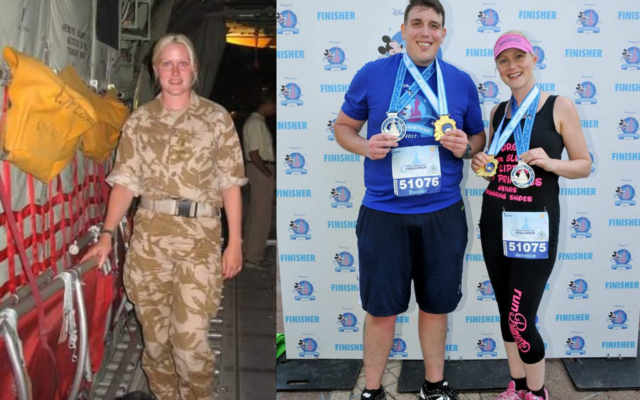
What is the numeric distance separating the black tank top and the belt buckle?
1308 mm

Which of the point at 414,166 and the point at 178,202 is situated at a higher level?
the point at 414,166

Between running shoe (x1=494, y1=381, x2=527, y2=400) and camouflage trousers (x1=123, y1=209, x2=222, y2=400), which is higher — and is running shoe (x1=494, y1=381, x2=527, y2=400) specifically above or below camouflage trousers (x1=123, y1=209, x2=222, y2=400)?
below

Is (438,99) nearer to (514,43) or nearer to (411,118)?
(411,118)

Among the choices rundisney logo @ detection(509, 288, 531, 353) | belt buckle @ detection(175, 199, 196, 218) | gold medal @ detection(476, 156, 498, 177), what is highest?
gold medal @ detection(476, 156, 498, 177)

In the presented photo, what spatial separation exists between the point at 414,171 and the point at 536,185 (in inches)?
20.9

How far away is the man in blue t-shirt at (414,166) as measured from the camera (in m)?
2.49

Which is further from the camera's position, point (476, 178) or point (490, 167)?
point (476, 178)

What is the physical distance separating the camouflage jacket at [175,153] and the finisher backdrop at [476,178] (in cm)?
82

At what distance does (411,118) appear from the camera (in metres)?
2.54

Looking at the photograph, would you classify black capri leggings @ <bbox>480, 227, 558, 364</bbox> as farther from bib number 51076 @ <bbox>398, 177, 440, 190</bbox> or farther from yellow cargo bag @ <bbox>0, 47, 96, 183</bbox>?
yellow cargo bag @ <bbox>0, 47, 96, 183</bbox>

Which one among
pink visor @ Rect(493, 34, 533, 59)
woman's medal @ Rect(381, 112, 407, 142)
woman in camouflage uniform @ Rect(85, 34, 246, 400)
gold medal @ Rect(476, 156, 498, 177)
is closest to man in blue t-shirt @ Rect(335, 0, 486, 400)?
woman's medal @ Rect(381, 112, 407, 142)

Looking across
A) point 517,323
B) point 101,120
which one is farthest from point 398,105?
point 101,120

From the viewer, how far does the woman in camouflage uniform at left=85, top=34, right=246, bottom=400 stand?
2.53m

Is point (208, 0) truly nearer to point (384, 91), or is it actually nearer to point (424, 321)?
point (384, 91)
